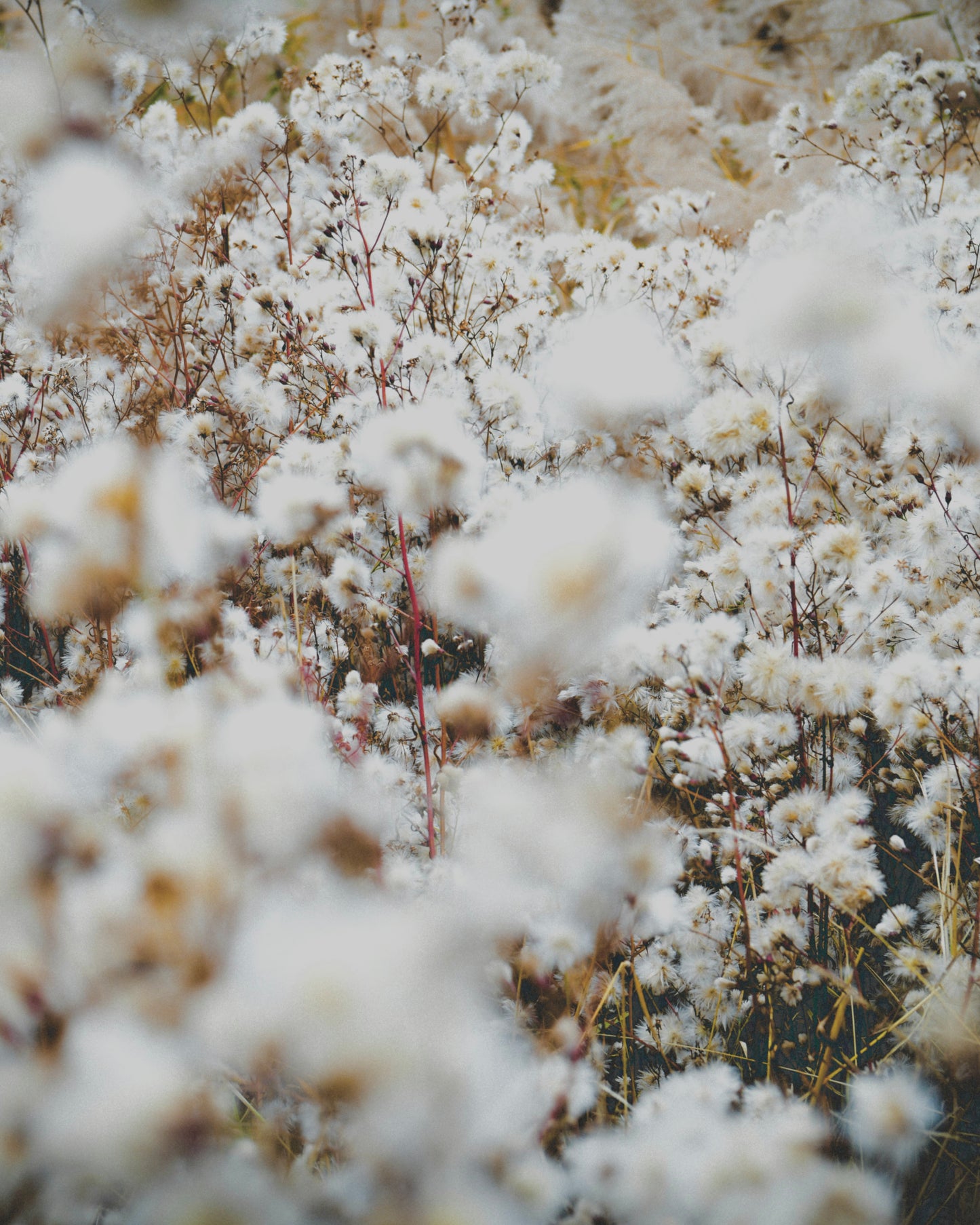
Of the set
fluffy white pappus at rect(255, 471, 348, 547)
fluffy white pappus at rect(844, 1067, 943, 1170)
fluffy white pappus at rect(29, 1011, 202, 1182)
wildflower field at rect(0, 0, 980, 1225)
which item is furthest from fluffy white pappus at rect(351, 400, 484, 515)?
fluffy white pappus at rect(844, 1067, 943, 1170)

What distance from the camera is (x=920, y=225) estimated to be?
2.41m

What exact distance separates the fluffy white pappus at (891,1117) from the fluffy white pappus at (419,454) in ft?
3.10

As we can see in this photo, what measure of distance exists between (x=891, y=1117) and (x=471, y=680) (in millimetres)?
1150

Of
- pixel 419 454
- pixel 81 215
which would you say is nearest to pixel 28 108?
pixel 81 215

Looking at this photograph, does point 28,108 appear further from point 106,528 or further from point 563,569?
point 563,569

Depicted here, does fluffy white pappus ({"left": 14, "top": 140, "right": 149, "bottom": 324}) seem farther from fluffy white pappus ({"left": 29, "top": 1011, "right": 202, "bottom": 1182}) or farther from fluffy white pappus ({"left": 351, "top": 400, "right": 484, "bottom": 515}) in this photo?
fluffy white pappus ({"left": 29, "top": 1011, "right": 202, "bottom": 1182})

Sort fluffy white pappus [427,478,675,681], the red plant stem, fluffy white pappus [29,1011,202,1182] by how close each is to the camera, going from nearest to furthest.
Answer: fluffy white pappus [29,1011,202,1182] < fluffy white pappus [427,478,675,681] < the red plant stem

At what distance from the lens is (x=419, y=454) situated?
1.13m

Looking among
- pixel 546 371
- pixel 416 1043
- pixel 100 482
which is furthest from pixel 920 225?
pixel 416 1043

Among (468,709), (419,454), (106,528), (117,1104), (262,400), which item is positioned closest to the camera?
(117,1104)

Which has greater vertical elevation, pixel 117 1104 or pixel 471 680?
pixel 471 680

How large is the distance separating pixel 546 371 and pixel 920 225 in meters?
1.33

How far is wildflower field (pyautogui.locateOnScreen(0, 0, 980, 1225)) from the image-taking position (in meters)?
0.59

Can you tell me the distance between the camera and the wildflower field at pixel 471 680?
59 cm
